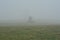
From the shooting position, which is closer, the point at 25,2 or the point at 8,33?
the point at 8,33

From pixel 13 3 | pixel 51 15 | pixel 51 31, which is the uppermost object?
pixel 13 3

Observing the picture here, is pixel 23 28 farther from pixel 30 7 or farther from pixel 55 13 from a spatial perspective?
pixel 55 13

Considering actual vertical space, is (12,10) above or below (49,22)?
above

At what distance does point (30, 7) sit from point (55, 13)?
23cm

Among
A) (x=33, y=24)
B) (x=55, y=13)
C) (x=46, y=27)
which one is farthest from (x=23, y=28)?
(x=55, y=13)

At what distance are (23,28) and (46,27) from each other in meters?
0.19

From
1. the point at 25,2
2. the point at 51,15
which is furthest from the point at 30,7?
the point at 51,15

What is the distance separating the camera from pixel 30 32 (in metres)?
0.89

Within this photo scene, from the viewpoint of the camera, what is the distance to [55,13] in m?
0.98

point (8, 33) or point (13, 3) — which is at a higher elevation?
point (13, 3)

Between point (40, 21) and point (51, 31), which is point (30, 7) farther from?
point (51, 31)

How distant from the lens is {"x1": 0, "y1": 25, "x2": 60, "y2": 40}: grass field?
34.1 inches

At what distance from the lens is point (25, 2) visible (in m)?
0.99

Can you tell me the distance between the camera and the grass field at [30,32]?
0.87 m
